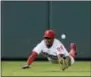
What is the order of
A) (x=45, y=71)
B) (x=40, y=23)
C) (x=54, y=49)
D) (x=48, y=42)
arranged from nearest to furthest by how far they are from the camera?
(x=48, y=42) < (x=54, y=49) < (x=45, y=71) < (x=40, y=23)

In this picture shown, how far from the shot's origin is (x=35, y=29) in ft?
55.5

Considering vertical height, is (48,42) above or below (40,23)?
below

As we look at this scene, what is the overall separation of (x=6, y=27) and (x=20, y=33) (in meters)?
0.47

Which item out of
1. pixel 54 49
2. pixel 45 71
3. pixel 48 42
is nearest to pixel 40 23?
pixel 45 71

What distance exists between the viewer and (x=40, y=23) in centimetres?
1681

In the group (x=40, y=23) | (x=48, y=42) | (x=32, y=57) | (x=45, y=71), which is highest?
(x=40, y=23)

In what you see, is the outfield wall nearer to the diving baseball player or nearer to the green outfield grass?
the green outfield grass

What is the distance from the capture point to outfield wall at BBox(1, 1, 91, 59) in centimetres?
1675

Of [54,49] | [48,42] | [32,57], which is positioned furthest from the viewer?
[54,49]

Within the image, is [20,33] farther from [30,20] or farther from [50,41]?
[50,41]

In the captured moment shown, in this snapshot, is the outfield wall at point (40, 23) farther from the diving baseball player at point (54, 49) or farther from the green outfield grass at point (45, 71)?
the diving baseball player at point (54, 49)

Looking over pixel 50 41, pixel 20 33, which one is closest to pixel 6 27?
pixel 20 33

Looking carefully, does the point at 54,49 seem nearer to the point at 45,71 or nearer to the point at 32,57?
the point at 45,71

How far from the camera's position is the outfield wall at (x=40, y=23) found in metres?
16.8
